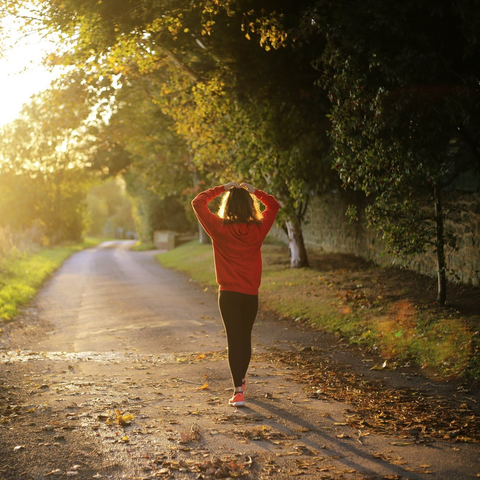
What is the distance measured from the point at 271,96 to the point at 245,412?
10.6 m

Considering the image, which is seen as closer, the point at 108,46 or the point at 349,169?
the point at 349,169

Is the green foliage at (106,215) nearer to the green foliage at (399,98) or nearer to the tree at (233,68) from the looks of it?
the tree at (233,68)

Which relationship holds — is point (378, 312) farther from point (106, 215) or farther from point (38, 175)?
point (106, 215)

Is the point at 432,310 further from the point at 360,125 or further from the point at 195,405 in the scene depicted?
the point at 195,405

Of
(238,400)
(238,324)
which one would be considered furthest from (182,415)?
(238,324)

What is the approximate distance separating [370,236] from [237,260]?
12.5m

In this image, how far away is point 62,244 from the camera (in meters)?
54.9

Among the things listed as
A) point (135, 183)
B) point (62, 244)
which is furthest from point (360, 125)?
point (62, 244)

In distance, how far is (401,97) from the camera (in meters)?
10.2

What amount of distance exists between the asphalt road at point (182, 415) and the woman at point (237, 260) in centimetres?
54

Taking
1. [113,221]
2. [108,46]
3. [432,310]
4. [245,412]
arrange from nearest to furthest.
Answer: [245,412] < [432,310] < [108,46] < [113,221]

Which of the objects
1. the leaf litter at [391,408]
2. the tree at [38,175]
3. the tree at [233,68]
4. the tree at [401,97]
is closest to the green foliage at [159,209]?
the tree at [38,175]

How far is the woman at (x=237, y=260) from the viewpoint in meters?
6.73

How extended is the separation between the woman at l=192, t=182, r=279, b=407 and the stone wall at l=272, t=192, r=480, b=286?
4.74 m
